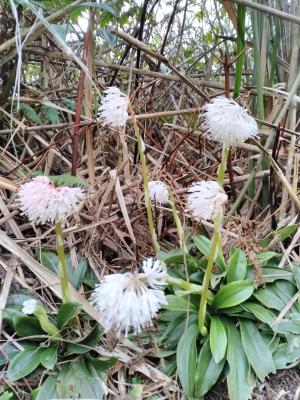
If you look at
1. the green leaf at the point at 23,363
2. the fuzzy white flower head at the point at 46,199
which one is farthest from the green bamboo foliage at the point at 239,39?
the green leaf at the point at 23,363

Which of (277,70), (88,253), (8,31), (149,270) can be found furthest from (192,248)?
(8,31)

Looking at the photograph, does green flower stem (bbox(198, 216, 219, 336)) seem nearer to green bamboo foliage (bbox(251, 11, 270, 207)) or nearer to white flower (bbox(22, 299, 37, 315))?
white flower (bbox(22, 299, 37, 315))

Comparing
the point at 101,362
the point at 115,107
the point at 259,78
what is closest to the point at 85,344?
the point at 101,362

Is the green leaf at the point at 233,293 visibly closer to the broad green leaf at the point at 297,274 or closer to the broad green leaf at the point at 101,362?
the broad green leaf at the point at 297,274

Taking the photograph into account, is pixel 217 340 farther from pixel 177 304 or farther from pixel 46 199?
pixel 46 199

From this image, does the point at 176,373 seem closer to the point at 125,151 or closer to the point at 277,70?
the point at 125,151
